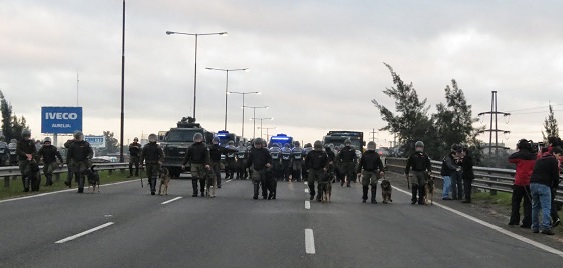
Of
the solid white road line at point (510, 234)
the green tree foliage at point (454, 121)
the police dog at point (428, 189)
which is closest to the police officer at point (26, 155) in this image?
the police dog at point (428, 189)

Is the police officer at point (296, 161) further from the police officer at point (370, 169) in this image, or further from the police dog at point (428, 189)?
the police dog at point (428, 189)

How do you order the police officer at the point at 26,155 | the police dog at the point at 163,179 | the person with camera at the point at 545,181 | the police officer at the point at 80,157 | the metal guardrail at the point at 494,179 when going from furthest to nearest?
the police officer at the point at 26,155, the police dog at the point at 163,179, the police officer at the point at 80,157, the metal guardrail at the point at 494,179, the person with camera at the point at 545,181

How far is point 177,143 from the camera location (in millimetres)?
35375

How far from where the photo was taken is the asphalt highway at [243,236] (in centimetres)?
1049

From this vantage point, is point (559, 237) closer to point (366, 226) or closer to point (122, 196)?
point (366, 226)

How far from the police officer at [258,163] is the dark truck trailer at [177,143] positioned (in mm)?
11874

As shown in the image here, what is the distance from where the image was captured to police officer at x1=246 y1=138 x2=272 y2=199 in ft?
73.4

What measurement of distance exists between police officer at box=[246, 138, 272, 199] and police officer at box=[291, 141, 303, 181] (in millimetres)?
12141

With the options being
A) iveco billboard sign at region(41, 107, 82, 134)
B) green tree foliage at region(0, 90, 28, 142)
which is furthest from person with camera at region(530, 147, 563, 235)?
green tree foliage at region(0, 90, 28, 142)

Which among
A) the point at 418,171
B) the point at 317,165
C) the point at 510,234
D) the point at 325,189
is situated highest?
the point at 317,165

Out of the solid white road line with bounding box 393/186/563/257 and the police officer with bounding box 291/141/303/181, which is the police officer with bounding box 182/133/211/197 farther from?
the police officer with bounding box 291/141/303/181

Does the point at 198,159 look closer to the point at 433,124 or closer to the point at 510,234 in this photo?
the point at 510,234

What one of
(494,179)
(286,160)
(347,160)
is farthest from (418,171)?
(286,160)

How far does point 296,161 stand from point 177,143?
568cm
